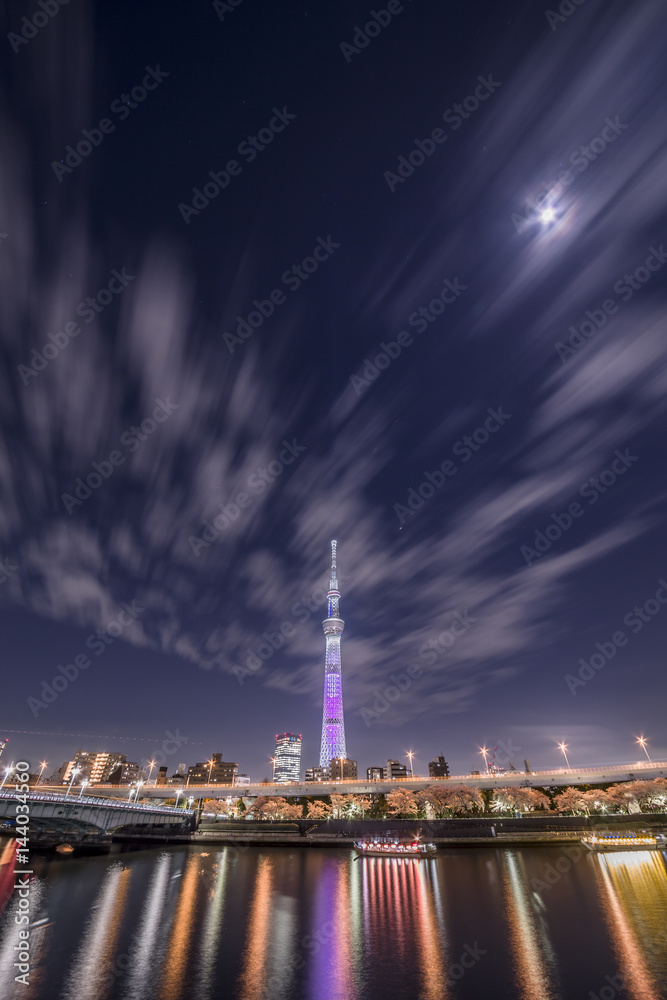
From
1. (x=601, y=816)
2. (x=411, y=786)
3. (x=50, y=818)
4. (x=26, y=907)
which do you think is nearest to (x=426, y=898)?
(x=26, y=907)

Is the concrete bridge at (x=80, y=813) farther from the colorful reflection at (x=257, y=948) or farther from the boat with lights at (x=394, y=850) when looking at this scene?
the boat with lights at (x=394, y=850)

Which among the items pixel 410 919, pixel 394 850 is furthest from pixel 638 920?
pixel 394 850

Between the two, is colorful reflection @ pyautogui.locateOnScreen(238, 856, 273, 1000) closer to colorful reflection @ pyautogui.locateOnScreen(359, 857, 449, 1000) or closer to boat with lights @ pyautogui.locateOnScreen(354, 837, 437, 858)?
colorful reflection @ pyautogui.locateOnScreen(359, 857, 449, 1000)

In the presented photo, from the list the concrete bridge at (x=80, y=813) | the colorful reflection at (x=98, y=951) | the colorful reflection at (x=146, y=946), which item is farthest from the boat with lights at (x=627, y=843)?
the concrete bridge at (x=80, y=813)

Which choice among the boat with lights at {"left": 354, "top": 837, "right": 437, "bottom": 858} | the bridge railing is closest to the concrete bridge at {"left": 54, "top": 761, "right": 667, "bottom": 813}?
the bridge railing

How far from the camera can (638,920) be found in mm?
31516

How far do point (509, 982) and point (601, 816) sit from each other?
107333 mm

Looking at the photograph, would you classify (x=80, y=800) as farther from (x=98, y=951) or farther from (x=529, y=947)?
(x=529, y=947)

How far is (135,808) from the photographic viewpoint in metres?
82.1

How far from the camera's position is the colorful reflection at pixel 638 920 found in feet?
73.8

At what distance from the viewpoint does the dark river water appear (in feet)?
72.4

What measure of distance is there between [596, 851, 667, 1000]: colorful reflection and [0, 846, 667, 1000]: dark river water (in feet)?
0.42

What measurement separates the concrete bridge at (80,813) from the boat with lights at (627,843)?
80076mm

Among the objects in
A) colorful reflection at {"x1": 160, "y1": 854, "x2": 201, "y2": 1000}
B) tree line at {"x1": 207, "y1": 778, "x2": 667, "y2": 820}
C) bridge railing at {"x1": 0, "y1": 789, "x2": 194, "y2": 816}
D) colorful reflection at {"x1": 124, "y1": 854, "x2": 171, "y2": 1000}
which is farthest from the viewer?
tree line at {"x1": 207, "y1": 778, "x2": 667, "y2": 820}
